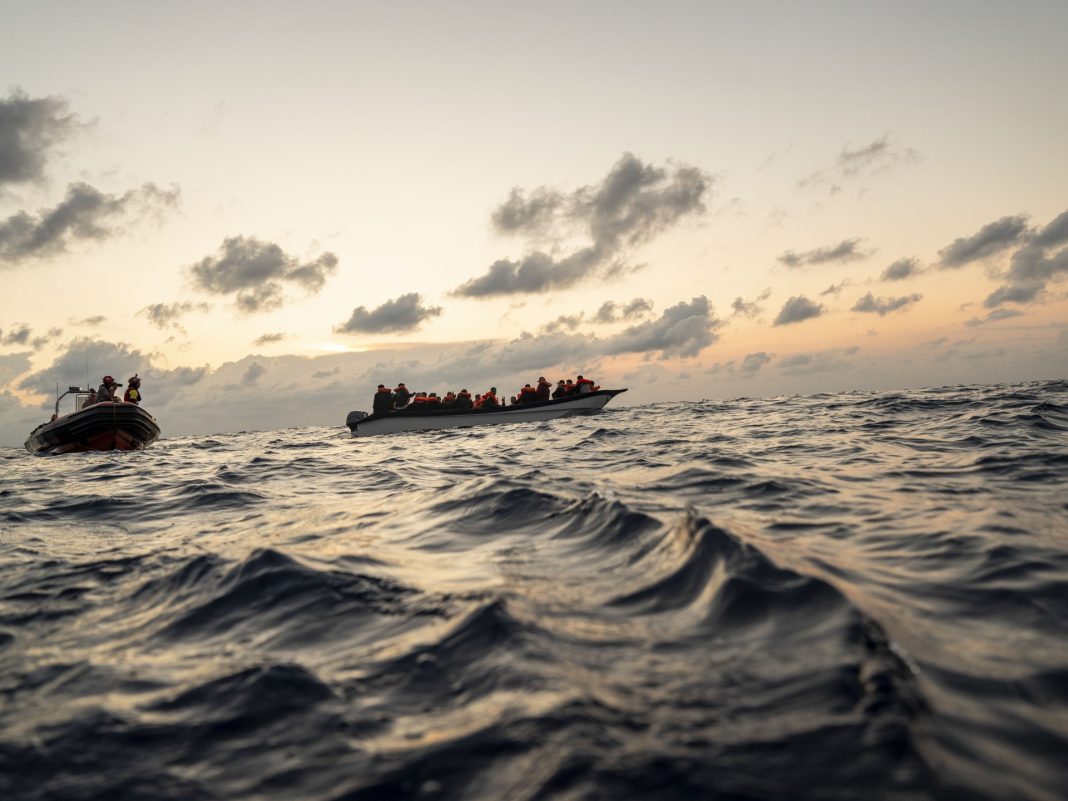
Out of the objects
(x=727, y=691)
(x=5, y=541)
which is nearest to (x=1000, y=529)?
(x=727, y=691)

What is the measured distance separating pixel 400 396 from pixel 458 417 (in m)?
3.81

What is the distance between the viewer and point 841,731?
2.55 m

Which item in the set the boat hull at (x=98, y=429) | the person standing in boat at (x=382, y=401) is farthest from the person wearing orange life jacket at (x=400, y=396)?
the boat hull at (x=98, y=429)

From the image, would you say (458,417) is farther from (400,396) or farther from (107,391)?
(107,391)

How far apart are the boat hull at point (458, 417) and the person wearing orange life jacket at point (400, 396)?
4.56 feet

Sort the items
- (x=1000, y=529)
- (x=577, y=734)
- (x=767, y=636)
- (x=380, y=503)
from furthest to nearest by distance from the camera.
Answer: (x=380, y=503) → (x=1000, y=529) → (x=767, y=636) → (x=577, y=734)

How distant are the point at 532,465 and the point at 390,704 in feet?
35.6

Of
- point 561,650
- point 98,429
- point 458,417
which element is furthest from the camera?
point 458,417

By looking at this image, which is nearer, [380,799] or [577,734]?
[380,799]

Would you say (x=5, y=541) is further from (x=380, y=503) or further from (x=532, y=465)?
(x=532, y=465)

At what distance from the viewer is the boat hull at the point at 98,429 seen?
85.7 feet

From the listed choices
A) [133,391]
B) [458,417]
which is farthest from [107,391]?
[458,417]

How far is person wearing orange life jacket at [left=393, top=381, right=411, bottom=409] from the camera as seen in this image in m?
34.7

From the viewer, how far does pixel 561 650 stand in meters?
3.64
